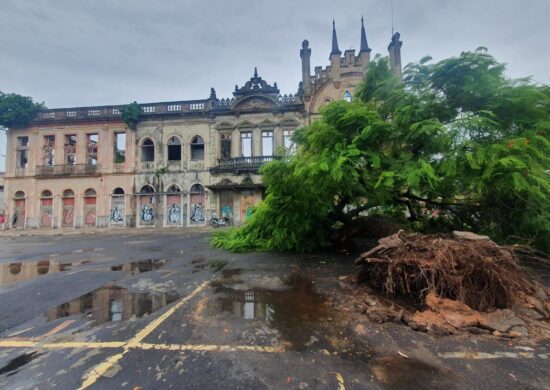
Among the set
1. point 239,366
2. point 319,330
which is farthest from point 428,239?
point 239,366

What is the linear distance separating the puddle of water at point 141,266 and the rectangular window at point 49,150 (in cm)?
2373

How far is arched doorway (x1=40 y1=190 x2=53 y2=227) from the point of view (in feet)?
74.7

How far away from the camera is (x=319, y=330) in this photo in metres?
3.53

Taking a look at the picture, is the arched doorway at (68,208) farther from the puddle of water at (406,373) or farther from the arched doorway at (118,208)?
the puddle of water at (406,373)

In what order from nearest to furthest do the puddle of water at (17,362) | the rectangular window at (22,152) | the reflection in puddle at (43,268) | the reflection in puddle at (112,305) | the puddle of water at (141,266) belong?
the puddle of water at (17,362) < the reflection in puddle at (112,305) < the reflection in puddle at (43,268) < the puddle of water at (141,266) < the rectangular window at (22,152)

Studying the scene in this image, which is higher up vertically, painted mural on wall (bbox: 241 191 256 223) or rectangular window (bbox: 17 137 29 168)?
rectangular window (bbox: 17 137 29 168)

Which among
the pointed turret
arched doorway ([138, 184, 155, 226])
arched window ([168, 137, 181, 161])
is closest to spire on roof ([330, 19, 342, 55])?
the pointed turret

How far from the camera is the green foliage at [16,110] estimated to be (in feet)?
73.7

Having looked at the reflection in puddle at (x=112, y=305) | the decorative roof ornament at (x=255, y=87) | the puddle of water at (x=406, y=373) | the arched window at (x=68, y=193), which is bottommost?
the puddle of water at (x=406, y=373)

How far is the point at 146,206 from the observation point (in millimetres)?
22500

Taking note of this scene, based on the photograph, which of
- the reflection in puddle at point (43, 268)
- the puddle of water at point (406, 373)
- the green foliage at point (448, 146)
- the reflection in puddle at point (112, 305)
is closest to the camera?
the puddle of water at point (406, 373)

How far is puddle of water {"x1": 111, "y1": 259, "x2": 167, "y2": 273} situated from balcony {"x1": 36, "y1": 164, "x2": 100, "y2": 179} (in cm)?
1965

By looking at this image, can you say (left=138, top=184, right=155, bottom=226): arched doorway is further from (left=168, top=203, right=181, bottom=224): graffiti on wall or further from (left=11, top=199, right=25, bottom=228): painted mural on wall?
(left=11, top=199, right=25, bottom=228): painted mural on wall

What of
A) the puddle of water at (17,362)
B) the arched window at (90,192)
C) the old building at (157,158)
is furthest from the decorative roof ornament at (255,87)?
the puddle of water at (17,362)
